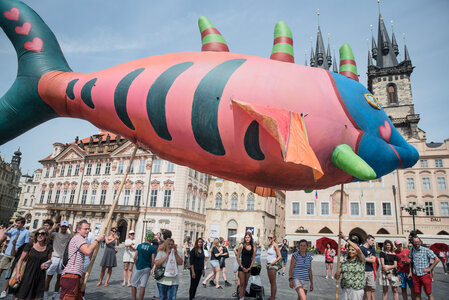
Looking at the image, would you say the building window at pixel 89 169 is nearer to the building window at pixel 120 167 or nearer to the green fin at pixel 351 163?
the building window at pixel 120 167

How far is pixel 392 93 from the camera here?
1912 inches

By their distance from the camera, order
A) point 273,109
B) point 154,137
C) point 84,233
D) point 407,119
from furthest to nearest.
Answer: point 407,119 → point 84,233 → point 154,137 → point 273,109

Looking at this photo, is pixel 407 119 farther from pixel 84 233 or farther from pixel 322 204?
pixel 84 233

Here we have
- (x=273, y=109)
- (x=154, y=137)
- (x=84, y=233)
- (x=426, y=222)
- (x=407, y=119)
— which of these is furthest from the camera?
(x=407, y=119)

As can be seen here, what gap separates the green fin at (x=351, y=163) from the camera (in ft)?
8.81

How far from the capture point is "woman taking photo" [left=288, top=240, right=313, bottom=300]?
18.4 ft

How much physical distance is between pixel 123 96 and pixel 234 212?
113 feet

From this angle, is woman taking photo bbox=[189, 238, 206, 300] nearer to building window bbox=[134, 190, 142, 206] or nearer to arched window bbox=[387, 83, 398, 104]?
building window bbox=[134, 190, 142, 206]

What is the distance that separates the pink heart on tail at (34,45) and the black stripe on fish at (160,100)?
176 cm

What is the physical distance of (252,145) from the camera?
115 inches

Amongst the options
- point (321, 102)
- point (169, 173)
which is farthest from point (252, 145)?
point (169, 173)

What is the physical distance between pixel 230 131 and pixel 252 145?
0.25 metres

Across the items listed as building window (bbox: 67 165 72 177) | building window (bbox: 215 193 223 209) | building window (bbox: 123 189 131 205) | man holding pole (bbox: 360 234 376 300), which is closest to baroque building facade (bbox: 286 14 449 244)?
building window (bbox: 215 193 223 209)

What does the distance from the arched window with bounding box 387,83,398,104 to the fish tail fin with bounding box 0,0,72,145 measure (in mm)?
52543
